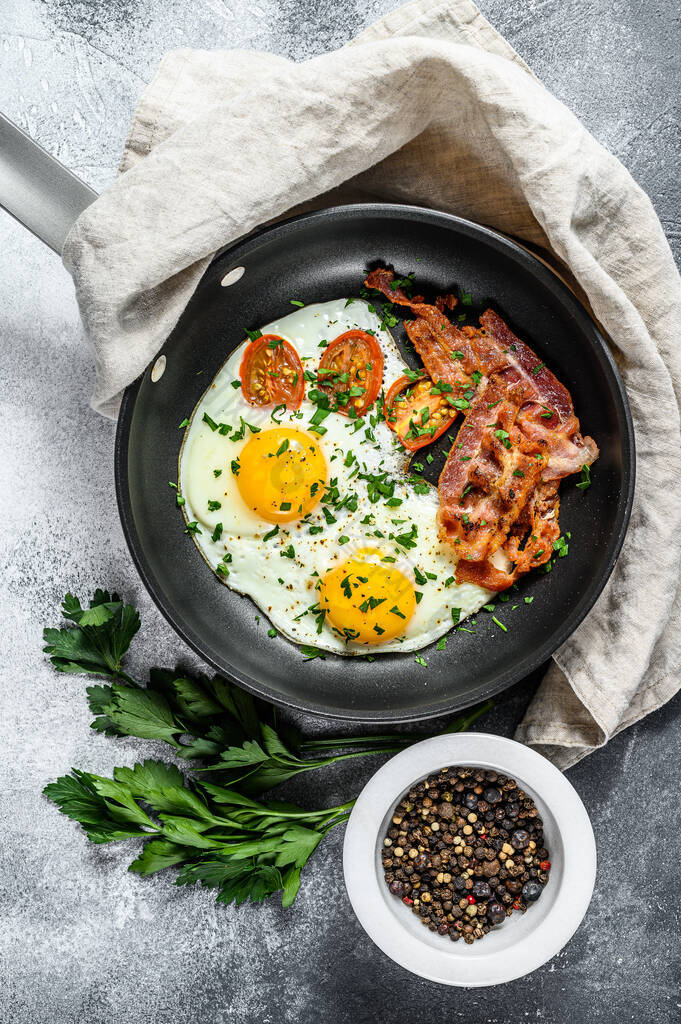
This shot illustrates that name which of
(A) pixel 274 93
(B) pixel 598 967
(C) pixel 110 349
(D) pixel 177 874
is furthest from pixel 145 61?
(B) pixel 598 967

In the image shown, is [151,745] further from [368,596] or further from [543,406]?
[543,406]

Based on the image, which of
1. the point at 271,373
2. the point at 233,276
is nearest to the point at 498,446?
the point at 271,373

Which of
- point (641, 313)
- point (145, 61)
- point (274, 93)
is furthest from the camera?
point (145, 61)

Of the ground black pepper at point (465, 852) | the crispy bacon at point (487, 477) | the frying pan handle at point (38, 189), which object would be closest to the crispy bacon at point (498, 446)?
the crispy bacon at point (487, 477)

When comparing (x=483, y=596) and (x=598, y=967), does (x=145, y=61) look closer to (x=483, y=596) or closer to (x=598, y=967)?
(x=483, y=596)

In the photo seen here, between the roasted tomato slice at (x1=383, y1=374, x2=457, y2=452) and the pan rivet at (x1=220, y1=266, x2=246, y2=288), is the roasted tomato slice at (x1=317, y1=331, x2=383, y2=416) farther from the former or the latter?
the pan rivet at (x1=220, y1=266, x2=246, y2=288)

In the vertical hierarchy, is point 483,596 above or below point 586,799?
above

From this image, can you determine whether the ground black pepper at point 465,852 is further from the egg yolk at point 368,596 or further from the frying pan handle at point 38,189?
the frying pan handle at point 38,189
